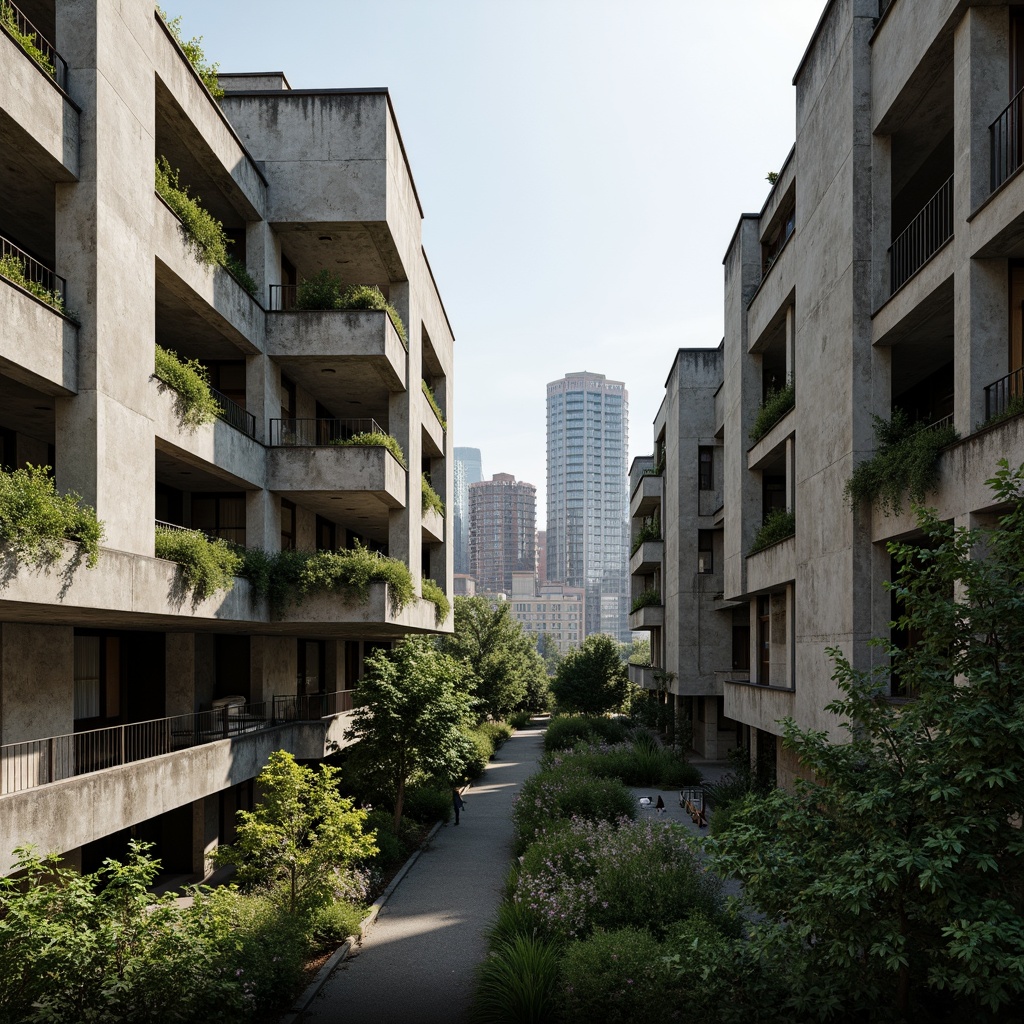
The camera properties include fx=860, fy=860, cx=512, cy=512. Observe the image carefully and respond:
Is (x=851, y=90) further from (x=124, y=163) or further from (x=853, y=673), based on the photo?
(x=124, y=163)

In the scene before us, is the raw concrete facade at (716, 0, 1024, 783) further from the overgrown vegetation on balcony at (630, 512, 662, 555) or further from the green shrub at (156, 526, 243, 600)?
the overgrown vegetation on balcony at (630, 512, 662, 555)

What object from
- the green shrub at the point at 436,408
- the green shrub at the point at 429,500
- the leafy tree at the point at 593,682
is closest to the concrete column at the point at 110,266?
the green shrub at the point at 429,500

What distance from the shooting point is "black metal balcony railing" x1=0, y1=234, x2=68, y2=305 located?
43.2ft

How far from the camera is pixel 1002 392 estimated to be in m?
12.4

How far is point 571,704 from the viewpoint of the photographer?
54.8 meters

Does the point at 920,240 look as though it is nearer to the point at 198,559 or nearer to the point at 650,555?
the point at 198,559

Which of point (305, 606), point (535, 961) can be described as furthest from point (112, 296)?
point (535, 961)

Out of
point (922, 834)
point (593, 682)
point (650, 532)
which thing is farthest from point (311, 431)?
point (593, 682)

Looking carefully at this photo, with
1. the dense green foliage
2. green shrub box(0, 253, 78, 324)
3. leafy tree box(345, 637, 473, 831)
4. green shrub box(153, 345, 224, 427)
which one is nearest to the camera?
the dense green foliage

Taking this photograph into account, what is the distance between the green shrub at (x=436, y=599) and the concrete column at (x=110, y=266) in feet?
49.0

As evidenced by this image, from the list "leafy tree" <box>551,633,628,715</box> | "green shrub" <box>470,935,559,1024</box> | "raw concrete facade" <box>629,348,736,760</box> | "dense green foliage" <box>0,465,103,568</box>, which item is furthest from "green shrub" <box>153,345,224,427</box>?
"leafy tree" <box>551,633,628,715</box>

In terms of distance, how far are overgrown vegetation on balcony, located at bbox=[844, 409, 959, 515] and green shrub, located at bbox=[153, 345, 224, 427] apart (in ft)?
44.2

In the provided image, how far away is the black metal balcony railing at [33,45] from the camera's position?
13.1 m

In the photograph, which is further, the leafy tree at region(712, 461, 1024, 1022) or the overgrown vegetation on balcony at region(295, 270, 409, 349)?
the overgrown vegetation on balcony at region(295, 270, 409, 349)
